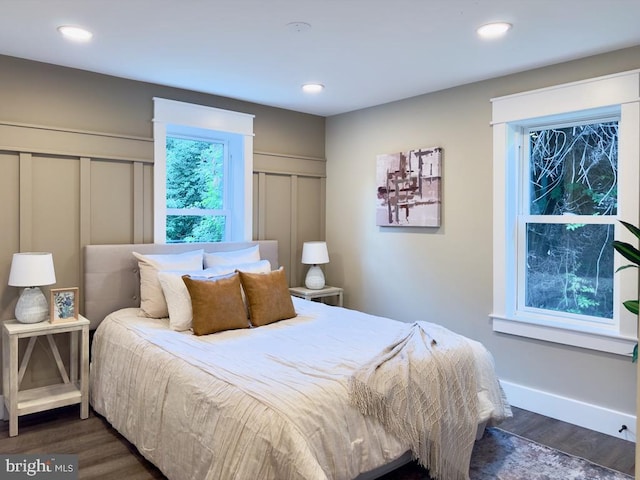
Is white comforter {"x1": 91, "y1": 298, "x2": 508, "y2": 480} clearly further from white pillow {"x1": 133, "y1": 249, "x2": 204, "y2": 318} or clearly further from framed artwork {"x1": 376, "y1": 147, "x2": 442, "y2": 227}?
framed artwork {"x1": 376, "y1": 147, "x2": 442, "y2": 227}

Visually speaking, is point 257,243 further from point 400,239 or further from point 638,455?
point 638,455

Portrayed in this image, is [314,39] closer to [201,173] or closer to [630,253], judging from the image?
[201,173]

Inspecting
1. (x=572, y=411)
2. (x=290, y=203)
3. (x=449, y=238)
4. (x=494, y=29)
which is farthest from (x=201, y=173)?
(x=572, y=411)

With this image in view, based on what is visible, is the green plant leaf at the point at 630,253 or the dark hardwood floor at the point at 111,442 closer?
the green plant leaf at the point at 630,253

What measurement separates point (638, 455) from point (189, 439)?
6.07 feet

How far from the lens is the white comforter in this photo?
1.87m

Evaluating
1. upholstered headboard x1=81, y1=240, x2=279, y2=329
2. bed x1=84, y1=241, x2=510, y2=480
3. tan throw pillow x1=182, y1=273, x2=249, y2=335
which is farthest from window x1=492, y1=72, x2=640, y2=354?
upholstered headboard x1=81, y1=240, x2=279, y2=329

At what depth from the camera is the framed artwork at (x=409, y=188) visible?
12.7 feet

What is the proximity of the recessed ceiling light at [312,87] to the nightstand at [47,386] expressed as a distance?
7.81ft

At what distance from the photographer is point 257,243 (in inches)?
169

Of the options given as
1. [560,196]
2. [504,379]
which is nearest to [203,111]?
[560,196]

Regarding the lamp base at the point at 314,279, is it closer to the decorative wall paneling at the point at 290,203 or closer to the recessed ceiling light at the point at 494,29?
the decorative wall paneling at the point at 290,203

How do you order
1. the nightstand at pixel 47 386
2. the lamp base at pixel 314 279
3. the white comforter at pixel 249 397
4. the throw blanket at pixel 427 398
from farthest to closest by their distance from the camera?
the lamp base at pixel 314 279 → the nightstand at pixel 47 386 → the throw blanket at pixel 427 398 → the white comforter at pixel 249 397

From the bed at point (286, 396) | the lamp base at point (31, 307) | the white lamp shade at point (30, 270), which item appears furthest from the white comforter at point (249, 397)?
the white lamp shade at point (30, 270)
